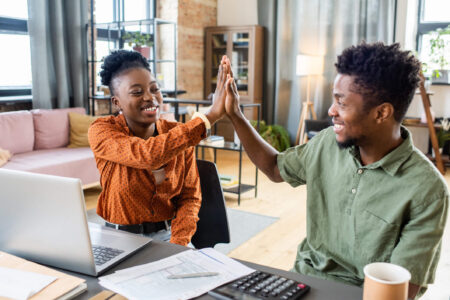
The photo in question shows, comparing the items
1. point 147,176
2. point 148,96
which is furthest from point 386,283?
point 148,96

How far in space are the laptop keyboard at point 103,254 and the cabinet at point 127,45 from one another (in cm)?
349

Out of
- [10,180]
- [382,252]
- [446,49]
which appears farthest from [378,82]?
[446,49]

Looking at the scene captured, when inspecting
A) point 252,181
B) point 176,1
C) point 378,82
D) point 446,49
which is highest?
point 176,1

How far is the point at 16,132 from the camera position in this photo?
149 inches

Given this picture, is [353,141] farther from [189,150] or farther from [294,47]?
[294,47]

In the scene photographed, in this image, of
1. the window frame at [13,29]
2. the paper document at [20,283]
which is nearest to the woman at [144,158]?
the paper document at [20,283]

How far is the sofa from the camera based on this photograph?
3479 millimetres

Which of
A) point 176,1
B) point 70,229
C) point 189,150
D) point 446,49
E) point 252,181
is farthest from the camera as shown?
point 176,1

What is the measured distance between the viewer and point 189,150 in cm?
160

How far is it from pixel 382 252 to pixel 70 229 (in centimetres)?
74

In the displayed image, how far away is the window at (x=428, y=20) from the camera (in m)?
5.42

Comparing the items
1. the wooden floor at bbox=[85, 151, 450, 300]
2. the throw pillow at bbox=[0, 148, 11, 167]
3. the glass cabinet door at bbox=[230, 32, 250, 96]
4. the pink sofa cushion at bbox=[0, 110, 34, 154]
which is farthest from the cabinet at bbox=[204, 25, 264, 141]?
the throw pillow at bbox=[0, 148, 11, 167]

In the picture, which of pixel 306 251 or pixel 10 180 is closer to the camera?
pixel 10 180

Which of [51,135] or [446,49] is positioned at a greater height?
[446,49]
